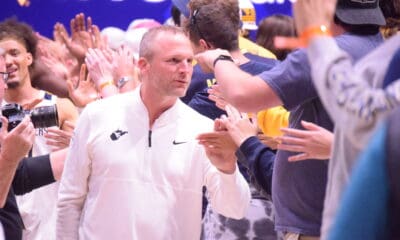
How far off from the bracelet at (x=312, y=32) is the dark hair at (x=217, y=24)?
2.61 m

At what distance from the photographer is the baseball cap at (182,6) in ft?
16.8

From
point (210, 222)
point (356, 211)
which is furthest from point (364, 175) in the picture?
point (210, 222)

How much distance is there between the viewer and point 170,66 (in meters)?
4.09

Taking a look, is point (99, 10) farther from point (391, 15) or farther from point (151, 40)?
point (391, 15)

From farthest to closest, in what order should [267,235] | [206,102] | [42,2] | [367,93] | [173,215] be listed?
[42,2]
[206,102]
[267,235]
[173,215]
[367,93]

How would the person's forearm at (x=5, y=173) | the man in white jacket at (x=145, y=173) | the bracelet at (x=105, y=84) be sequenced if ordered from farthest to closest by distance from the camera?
the bracelet at (x=105, y=84), the man in white jacket at (x=145, y=173), the person's forearm at (x=5, y=173)

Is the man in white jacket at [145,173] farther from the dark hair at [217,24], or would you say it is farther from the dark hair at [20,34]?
the dark hair at [20,34]

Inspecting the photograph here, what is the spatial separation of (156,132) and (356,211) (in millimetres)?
2362

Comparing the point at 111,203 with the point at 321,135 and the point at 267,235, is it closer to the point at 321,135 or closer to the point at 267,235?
the point at 267,235

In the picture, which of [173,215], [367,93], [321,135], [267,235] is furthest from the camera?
[267,235]

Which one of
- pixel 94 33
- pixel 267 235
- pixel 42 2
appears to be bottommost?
Result: pixel 267 235

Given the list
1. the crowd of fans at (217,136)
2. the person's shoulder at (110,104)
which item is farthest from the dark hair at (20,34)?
the person's shoulder at (110,104)

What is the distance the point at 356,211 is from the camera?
1.60 meters

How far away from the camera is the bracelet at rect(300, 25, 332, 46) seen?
1.95 meters
